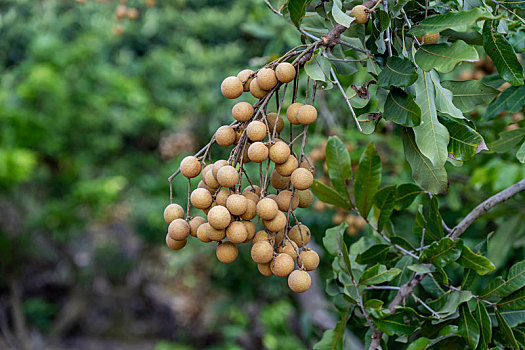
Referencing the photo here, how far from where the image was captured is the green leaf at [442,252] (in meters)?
0.62

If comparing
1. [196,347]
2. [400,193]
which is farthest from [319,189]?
[196,347]

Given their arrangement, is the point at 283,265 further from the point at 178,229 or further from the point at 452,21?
the point at 452,21

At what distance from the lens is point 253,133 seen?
1.76ft

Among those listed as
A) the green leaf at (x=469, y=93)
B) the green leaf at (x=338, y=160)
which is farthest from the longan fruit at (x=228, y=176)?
the green leaf at (x=469, y=93)

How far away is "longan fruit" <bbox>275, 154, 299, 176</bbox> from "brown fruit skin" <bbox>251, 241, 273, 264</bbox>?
3.4 inches

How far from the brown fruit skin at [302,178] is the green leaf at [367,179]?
6.0 inches

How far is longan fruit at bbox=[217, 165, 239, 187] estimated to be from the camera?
53cm

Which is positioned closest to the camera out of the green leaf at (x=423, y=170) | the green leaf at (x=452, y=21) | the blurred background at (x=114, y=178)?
the green leaf at (x=452, y=21)

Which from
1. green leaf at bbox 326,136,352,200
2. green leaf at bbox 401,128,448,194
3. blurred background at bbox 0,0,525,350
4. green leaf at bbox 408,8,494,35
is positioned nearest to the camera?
green leaf at bbox 408,8,494,35

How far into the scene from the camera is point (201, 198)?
0.58m

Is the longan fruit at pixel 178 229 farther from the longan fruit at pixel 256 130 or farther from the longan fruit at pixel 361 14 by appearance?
the longan fruit at pixel 361 14

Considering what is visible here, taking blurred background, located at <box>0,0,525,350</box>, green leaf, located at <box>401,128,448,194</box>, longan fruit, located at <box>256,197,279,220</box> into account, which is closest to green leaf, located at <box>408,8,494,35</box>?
green leaf, located at <box>401,128,448,194</box>

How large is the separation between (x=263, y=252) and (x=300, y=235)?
0.24 ft

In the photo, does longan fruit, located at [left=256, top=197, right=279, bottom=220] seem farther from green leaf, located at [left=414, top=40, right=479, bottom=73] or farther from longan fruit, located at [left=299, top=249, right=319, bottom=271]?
green leaf, located at [left=414, top=40, right=479, bottom=73]
